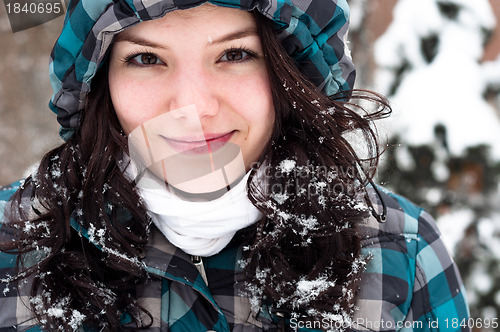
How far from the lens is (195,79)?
140 cm

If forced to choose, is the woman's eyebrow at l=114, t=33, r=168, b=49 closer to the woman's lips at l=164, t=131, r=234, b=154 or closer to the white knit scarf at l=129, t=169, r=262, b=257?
the woman's lips at l=164, t=131, r=234, b=154

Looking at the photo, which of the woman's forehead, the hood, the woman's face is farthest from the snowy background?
the woman's forehead

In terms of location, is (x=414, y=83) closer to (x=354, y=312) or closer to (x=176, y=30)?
(x=354, y=312)

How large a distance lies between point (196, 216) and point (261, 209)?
8.9 inches

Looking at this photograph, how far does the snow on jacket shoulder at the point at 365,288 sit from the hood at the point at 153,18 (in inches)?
18.4

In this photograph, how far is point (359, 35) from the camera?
3.49m

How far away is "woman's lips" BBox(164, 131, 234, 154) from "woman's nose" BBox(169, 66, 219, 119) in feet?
0.35

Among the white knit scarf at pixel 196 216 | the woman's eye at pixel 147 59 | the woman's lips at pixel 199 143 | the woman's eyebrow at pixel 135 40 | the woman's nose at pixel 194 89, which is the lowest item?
the white knit scarf at pixel 196 216

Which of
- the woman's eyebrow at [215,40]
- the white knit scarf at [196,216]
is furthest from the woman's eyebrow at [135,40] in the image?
the white knit scarf at [196,216]

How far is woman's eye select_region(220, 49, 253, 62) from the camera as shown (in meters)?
1.45

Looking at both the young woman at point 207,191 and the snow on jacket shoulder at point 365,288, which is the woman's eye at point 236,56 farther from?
the snow on jacket shoulder at point 365,288

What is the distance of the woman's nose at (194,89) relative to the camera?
1.40m

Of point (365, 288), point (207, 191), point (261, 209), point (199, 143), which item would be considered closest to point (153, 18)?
point (199, 143)

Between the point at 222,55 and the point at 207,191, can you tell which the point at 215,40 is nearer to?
the point at 222,55
